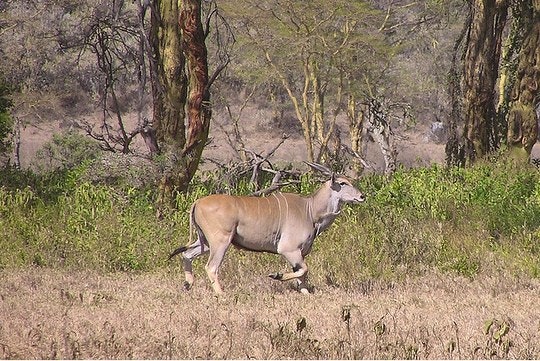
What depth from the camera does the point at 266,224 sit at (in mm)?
9906

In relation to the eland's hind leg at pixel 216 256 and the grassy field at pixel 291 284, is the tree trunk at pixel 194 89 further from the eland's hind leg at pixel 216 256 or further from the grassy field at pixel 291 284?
the eland's hind leg at pixel 216 256

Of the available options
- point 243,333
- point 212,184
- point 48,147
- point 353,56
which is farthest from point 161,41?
point 48,147

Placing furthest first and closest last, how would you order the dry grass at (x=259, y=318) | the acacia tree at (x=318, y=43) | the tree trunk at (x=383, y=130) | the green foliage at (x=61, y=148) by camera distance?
the green foliage at (x=61, y=148)
the acacia tree at (x=318, y=43)
the tree trunk at (x=383, y=130)
the dry grass at (x=259, y=318)

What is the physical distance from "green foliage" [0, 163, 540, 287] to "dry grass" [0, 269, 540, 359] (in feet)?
1.94

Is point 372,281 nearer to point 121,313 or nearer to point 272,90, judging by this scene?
point 121,313

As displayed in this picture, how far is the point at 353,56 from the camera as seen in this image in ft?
96.0

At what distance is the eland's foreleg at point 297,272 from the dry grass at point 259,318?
148 millimetres

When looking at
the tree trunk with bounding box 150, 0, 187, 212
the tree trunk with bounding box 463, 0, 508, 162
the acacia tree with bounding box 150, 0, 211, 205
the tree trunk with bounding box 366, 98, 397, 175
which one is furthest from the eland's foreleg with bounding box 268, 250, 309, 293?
the tree trunk with bounding box 366, 98, 397, 175

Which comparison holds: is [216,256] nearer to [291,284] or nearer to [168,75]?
[291,284]

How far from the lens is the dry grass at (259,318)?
274 inches

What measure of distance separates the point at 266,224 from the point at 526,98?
29.9 feet

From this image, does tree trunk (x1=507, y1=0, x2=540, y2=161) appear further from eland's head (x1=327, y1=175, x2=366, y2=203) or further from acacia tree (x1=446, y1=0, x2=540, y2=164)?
eland's head (x1=327, y1=175, x2=366, y2=203)

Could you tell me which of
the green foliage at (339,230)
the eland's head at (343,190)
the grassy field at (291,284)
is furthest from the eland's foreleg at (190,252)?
the eland's head at (343,190)

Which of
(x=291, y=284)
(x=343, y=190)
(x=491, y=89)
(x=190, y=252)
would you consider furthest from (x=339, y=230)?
(x=491, y=89)
